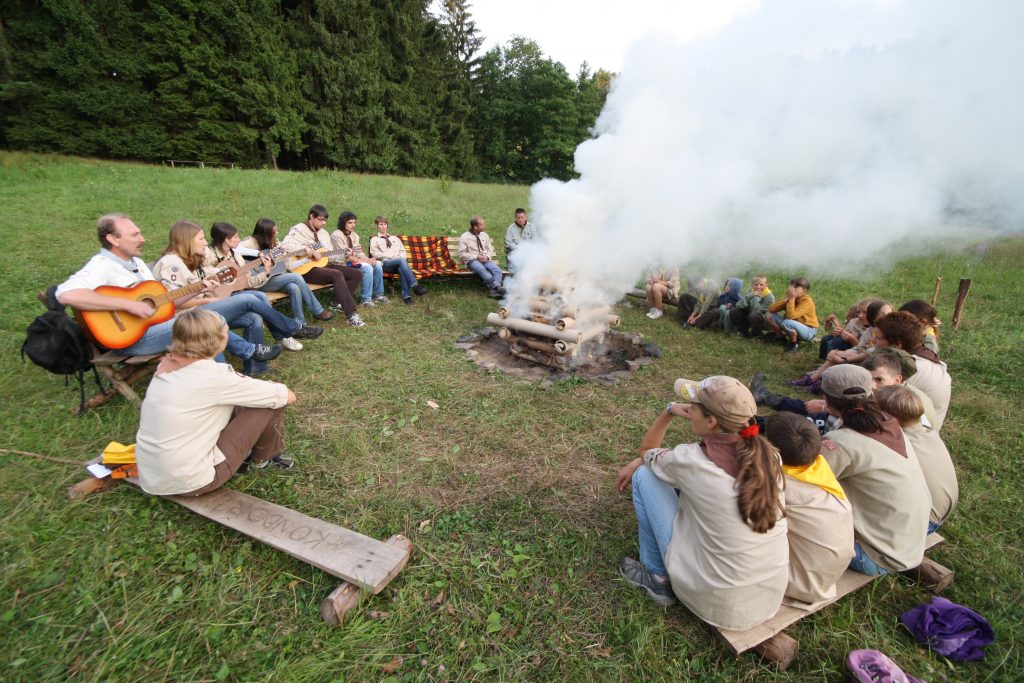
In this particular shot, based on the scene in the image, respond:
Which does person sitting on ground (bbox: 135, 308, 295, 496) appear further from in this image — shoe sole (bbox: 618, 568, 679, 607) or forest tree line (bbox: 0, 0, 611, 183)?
forest tree line (bbox: 0, 0, 611, 183)

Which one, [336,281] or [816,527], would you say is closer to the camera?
[816,527]

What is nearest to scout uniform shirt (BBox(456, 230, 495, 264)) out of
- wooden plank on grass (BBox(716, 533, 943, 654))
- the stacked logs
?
the stacked logs

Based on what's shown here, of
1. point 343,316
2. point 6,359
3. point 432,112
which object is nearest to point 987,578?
point 343,316

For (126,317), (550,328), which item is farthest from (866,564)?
(126,317)

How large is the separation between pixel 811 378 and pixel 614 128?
133 inches

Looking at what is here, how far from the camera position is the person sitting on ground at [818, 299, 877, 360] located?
4816mm

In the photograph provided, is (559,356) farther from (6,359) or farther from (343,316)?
(6,359)

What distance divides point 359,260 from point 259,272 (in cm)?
156

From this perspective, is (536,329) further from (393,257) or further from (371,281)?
(393,257)

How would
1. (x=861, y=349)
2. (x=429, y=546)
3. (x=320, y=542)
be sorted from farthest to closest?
(x=861, y=349), (x=429, y=546), (x=320, y=542)

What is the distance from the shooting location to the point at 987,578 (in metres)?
2.58

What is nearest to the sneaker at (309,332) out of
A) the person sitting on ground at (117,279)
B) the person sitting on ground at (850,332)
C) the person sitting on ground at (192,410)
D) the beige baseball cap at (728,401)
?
the person sitting on ground at (117,279)

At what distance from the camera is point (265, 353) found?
15.3ft

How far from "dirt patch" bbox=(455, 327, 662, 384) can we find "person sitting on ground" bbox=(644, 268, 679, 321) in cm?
135
